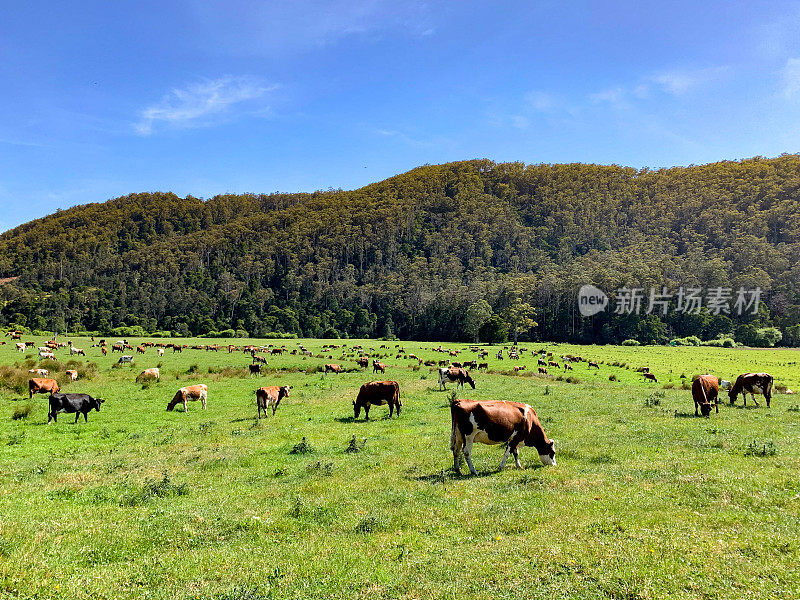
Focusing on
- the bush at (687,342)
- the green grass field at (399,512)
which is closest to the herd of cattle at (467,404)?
the green grass field at (399,512)

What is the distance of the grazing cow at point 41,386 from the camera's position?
2958 centimetres

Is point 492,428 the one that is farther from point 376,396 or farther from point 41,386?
point 41,386

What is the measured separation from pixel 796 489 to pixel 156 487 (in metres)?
15.3

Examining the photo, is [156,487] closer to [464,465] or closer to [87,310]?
[464,465]

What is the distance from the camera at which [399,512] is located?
31.1 ft

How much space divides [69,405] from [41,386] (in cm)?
1021

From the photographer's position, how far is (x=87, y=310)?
481 feet

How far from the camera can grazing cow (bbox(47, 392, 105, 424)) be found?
73.8 feet

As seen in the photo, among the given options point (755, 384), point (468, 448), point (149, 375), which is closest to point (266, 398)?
point (468, 448)

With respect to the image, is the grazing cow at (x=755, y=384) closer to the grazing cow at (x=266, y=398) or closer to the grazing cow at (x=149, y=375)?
the grazing cow at (x=266, y=398)

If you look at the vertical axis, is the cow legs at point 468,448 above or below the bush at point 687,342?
above

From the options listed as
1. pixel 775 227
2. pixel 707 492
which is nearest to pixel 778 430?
pixel 707 492

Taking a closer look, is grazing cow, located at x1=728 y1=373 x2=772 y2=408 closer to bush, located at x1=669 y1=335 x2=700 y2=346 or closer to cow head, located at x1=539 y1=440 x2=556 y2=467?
cow head, located at x1=539 y1=440 x2=556 y2=467

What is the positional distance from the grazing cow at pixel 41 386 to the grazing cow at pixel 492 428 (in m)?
29.9
